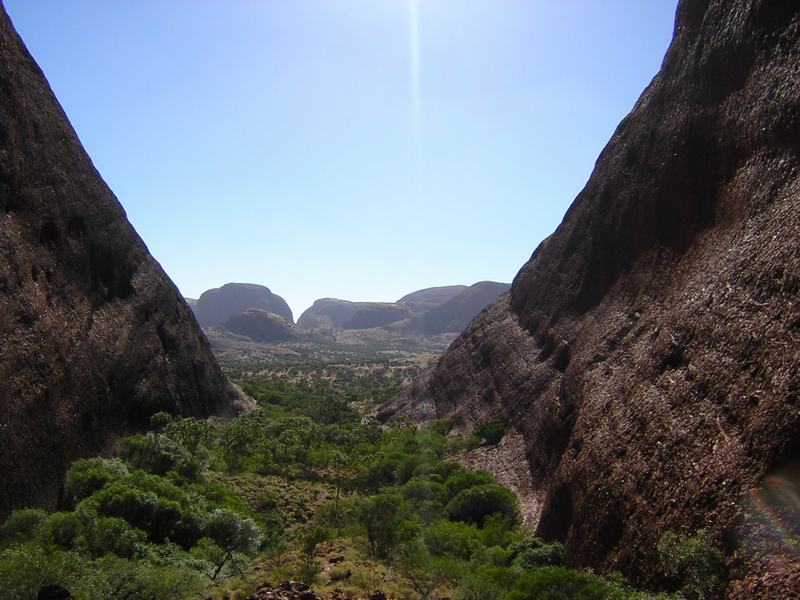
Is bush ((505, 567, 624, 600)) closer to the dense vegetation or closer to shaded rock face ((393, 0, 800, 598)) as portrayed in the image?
the dense vegetation

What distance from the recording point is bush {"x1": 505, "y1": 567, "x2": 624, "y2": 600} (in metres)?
12.7

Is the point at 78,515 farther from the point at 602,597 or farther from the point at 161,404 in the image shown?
the point at 161,404

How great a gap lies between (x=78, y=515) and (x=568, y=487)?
17.8 meters

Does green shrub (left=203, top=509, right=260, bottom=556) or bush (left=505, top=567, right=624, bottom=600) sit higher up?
bush (left=505, top=567, right=624, bottom=600)

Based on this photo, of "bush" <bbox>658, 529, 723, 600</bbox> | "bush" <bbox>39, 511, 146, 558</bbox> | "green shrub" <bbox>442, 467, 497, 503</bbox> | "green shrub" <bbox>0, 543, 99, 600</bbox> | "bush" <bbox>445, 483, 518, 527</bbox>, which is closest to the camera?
"green shrub" <bbox>0, 543, 99, 600</bbox>

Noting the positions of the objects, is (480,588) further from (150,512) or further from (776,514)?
(150,512)

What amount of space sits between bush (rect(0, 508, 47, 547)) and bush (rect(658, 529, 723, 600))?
1894 centimetres

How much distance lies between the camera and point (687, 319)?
710 inches

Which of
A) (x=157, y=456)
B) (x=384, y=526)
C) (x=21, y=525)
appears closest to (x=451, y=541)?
(x=384, y=526)

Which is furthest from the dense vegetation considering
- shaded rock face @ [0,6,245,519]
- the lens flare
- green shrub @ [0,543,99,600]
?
shaded rock face @ [0,6,245,519]

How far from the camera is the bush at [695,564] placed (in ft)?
35.4

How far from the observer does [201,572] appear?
1599 centimetres

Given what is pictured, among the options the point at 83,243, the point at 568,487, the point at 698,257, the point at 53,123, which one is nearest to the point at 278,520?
the point at 568,487

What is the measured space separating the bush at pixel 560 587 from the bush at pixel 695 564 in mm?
1461
